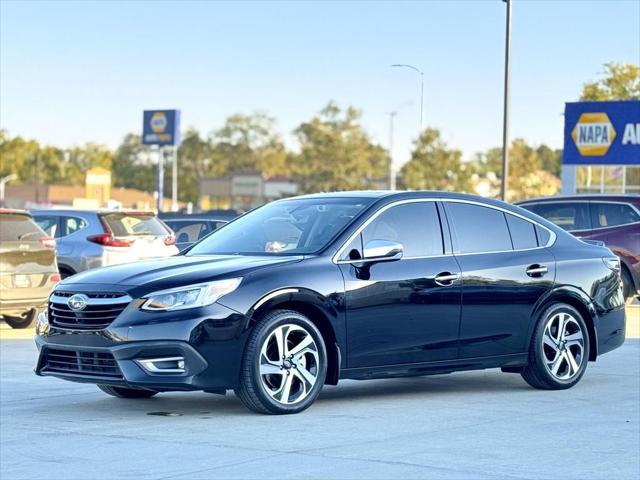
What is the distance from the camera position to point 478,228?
1070 centimetres

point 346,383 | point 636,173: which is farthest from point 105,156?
point 346,383

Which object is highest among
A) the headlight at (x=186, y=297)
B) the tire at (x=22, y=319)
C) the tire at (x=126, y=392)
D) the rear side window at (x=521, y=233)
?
the rear side window at (x=521, y=233)

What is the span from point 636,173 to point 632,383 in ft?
121

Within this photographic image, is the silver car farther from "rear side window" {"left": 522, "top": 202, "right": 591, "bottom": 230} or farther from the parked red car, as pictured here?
the parked red car

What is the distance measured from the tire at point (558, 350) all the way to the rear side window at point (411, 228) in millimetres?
1145

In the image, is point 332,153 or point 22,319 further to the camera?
point 332,153

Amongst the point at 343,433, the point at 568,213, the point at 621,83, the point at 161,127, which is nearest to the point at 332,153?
the point at 161,127

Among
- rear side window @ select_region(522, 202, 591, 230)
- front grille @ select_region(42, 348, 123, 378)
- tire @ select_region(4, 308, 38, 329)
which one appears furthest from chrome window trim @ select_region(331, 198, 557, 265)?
rear side window @ select_region(522, 202, 591, 230)

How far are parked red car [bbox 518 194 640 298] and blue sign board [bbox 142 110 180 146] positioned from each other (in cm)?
8066

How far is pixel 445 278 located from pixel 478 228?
0.71 m

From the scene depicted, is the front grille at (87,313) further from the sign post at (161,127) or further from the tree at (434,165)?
the sign post at (161,127)

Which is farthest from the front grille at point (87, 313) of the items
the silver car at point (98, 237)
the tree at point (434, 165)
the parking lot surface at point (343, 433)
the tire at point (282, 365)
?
the tree at point (434, 165)

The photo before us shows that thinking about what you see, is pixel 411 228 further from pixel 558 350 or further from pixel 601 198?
pixel 601 198

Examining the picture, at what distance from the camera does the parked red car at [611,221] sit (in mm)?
20641
